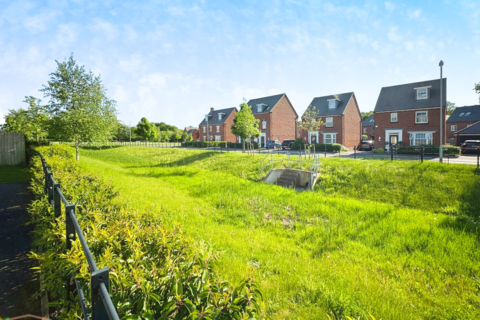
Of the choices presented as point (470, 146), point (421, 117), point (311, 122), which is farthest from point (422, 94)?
point (311, 122)

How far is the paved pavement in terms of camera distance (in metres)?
2.96

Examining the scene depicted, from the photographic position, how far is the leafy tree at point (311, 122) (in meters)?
38.2

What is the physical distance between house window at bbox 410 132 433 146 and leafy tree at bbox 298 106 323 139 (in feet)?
38.7

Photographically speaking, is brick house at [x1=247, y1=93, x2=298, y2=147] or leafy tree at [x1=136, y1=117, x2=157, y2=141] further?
leafy tree at [x1=136, y1=117, x2=157, y2=141]

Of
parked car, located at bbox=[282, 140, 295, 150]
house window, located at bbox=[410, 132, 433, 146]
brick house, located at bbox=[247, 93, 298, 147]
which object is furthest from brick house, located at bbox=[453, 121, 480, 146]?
brick house, located at bbox=[247, 93, 298, 147]

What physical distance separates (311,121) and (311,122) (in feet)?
1.15

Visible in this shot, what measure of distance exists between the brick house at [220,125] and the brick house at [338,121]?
18092mm

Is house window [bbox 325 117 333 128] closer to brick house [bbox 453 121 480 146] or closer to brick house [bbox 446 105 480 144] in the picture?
brick house [bbox 453 121 480 146]

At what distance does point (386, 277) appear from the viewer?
14.9 feet

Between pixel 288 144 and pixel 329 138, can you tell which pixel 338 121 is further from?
pixel 288 144

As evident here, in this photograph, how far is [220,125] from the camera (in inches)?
2195

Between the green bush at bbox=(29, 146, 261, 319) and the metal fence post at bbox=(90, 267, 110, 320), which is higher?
the metal fence post at bbox=(90, 267, 110, 320)

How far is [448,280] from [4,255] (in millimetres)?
7570

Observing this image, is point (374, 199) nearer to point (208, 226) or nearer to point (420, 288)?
point (420, 288)
